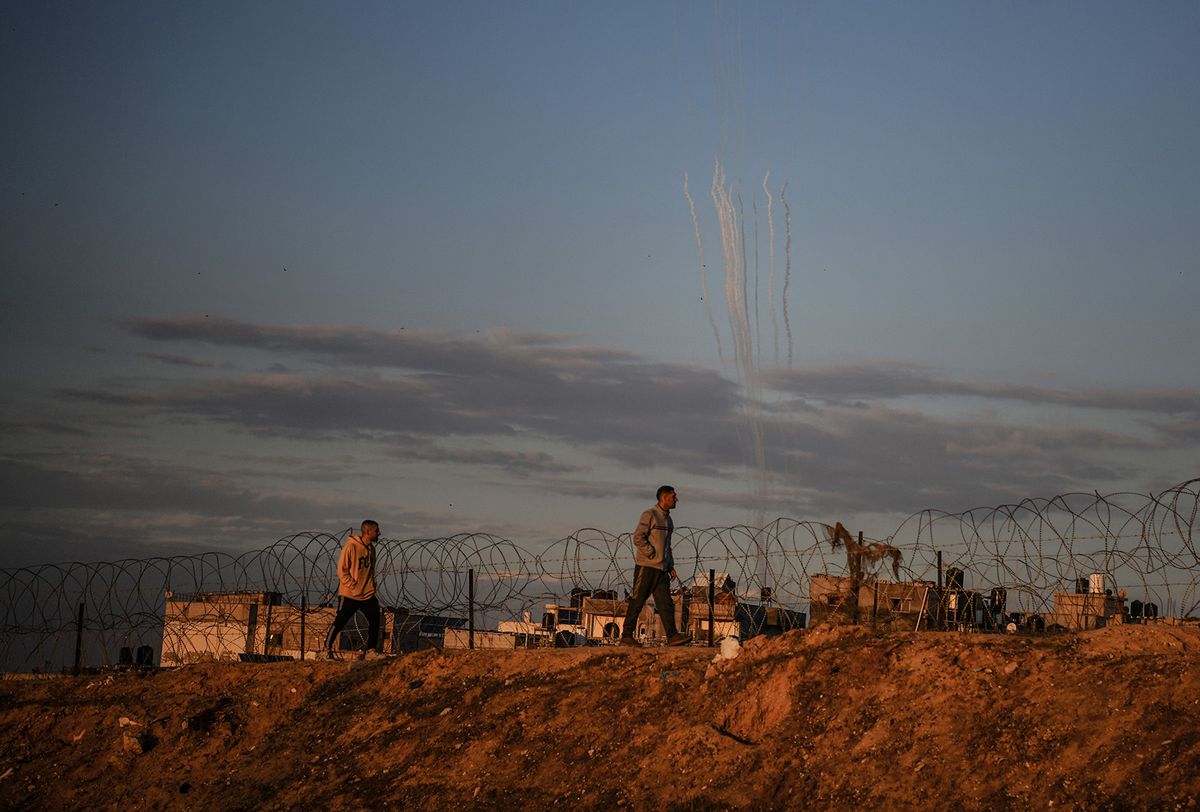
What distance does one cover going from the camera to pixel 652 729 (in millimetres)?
12406

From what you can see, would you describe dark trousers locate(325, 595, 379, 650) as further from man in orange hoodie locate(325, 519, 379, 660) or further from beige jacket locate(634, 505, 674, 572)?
beige jacket locate(634, 505, 674, 572)

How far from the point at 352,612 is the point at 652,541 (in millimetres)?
4422

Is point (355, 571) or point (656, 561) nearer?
point (656, 561)

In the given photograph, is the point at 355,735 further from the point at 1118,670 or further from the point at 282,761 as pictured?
the point at 1118,670

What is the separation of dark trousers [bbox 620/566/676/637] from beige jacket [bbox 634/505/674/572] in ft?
0.30

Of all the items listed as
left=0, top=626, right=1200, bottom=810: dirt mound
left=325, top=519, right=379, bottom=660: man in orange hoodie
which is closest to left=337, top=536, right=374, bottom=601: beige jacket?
left=325, top=519, right=379, bottom=660: man in orange hoodie

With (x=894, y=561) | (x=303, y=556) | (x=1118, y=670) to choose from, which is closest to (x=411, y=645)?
(x=303, y=556)

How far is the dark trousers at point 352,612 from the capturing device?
16641 millimetres

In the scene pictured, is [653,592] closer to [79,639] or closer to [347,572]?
[347,572]

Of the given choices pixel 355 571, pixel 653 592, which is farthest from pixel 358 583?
pixel 653 592

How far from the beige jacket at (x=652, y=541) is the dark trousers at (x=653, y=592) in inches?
3.5

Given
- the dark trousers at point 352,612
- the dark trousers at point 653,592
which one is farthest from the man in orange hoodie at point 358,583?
the dark trousers at point 653,592

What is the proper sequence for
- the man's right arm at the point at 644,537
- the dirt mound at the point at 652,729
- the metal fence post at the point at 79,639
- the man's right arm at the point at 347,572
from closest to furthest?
the dirt mound at the point at 652,729 → the man's right arm at the point at 644,537 → the man's right arm at the point at 347,572 → the metal fence post at the point at 79,639

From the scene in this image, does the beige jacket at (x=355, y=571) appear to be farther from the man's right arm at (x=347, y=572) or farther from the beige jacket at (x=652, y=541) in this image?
the beige jacket at (x=652, y=541)
